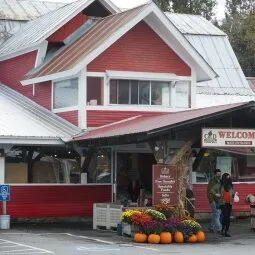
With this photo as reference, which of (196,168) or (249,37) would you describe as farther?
(249,37)

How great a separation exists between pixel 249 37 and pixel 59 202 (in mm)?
39346

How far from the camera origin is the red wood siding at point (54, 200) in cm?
2730

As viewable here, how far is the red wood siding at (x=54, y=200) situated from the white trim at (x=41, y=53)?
564 cm

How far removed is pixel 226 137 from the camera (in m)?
23.0

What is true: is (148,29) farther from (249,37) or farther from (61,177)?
(249,37)

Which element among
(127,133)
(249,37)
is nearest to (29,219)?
(127,133)

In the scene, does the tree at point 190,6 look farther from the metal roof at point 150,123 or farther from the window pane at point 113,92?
the metal roof at point 150,123

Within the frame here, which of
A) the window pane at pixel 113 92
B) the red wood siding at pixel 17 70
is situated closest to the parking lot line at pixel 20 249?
the window pane at pixel 113 92

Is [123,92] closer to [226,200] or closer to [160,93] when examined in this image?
[160,93]

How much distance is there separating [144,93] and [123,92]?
86 centimetres

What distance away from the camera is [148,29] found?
97.2ft

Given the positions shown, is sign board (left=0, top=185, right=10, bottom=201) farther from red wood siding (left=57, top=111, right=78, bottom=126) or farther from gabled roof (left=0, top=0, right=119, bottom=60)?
gabled roof (left=0, top=0, right=119, bottom=60)

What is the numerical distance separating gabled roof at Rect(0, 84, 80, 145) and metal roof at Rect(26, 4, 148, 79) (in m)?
1.25

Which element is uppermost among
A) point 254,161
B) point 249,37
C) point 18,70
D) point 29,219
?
point 249,37
